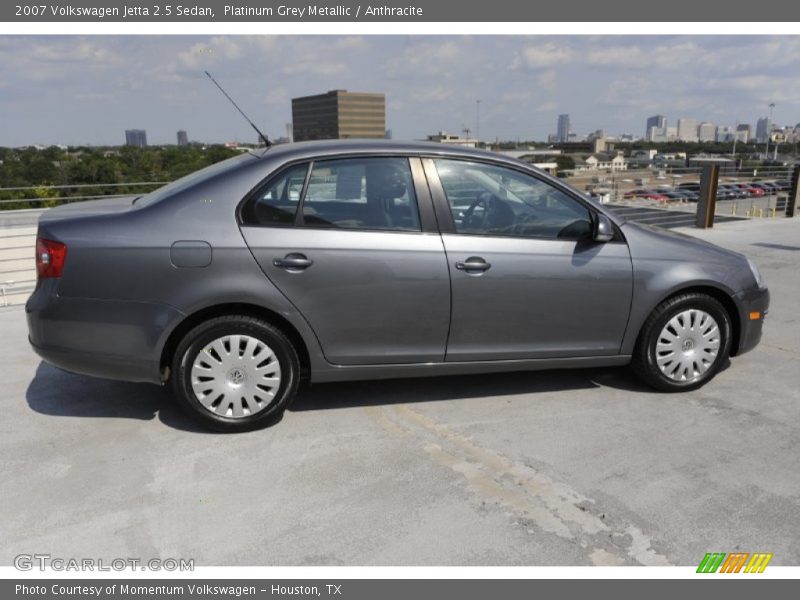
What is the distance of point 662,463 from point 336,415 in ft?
6.02

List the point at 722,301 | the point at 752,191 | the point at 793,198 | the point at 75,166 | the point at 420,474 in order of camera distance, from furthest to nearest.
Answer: the point at 75,166 → the point at 752,191 → the point at 793,198 → the point at 722,301 → the point at 420,474

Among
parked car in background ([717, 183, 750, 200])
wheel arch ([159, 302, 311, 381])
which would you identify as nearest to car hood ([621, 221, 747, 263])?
wheel arch ([159, 302, 311, 381])

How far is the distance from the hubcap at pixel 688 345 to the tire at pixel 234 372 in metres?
2.34

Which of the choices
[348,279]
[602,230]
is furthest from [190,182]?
[602,230]

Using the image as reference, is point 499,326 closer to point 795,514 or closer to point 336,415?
point 336,415

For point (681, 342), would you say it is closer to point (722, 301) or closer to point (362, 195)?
point (722, 301)

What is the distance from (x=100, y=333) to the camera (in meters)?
3.43

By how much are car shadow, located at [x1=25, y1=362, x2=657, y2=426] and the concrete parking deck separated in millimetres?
18

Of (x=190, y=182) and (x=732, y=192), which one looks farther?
(x=732, y=192)

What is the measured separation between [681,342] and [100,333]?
3.49 m

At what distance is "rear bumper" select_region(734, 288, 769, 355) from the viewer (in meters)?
4.22

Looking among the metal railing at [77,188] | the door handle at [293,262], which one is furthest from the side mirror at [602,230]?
the metal railing at [77,188]
